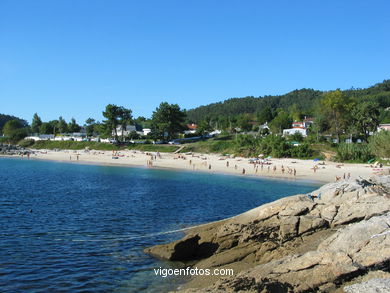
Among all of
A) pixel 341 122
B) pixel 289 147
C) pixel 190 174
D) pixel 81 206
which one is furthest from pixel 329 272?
pixel 341 122

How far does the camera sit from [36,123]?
166500 millimetres

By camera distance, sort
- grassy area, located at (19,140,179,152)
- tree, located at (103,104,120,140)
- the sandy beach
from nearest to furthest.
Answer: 1. the sandy beach
2. grassy area, located at (19,140,179,152)
3. tree, located at (103,104,120,140)

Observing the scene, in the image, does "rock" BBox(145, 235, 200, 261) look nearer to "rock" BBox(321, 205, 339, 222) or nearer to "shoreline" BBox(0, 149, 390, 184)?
"rock" BBox(321, 205, 339, 222)

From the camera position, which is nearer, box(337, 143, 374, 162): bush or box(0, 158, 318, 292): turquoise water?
box(0, 158, 318, 292): turquoise water

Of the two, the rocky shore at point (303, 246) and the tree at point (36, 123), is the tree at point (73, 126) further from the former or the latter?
the rocky shore at point (303, 246)

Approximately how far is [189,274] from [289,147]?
6181 centimetres

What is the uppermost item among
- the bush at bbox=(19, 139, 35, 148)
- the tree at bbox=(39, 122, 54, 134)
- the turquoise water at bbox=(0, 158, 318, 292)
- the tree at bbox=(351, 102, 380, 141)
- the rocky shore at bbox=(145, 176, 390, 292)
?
the tree at bbox=(39, 122, 54, 134)

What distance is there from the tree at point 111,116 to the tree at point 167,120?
41.5 ft

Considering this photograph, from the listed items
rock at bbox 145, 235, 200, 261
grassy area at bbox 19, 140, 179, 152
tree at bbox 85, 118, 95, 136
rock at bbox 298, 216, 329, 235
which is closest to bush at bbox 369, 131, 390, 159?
rock at bbox 298, 216, 329, 235

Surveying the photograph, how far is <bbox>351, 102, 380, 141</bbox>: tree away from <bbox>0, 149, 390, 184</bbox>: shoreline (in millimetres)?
21063

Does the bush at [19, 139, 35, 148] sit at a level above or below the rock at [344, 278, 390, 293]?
above

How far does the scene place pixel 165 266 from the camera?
1658 cm

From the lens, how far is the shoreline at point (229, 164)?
53.5 m

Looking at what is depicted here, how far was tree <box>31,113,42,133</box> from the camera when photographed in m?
165
